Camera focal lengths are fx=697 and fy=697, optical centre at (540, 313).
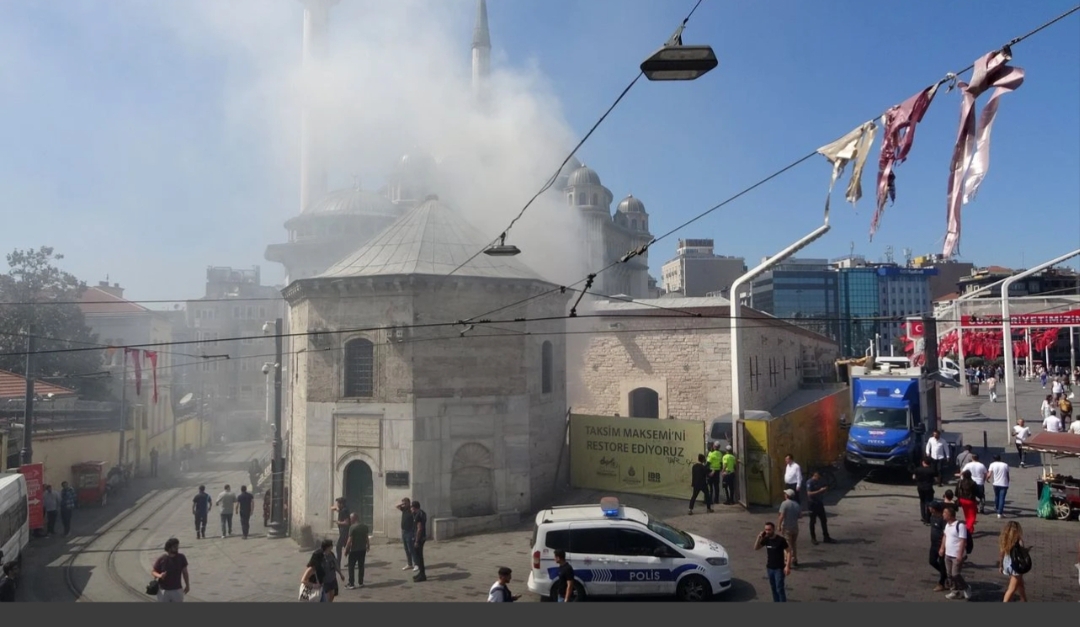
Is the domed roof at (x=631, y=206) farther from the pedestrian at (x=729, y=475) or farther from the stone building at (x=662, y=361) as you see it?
the pedestrian at (x=729, y=475)

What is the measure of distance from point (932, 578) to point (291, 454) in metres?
16.0

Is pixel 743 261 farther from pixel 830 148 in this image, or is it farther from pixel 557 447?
pixel 830 148

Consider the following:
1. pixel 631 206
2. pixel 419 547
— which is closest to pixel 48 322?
pixel 419 547

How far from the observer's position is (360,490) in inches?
702

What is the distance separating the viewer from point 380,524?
56.3 ft

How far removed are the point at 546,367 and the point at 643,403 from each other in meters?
8.48

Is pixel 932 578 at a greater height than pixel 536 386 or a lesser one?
lesser

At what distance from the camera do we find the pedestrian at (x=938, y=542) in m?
10.3

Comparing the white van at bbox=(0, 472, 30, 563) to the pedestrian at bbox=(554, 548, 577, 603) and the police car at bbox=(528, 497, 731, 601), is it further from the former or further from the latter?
the pedestrian at bbox=(554, 548, 577, 603)

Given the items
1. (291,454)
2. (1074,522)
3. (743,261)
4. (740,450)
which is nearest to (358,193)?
(743,261)

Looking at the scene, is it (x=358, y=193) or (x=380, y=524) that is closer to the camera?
(x=380, y=524)

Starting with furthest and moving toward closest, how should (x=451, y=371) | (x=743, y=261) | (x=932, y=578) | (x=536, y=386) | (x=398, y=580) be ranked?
1. (x=743, y=261)
2. (x=536, y=386)
3. (x=451, y=371)
4. (x=398, y=580)
5. (x=932, y=578)

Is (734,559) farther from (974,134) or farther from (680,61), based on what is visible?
(680,61)

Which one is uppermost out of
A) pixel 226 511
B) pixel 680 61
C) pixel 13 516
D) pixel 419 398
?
pixel 680 61
